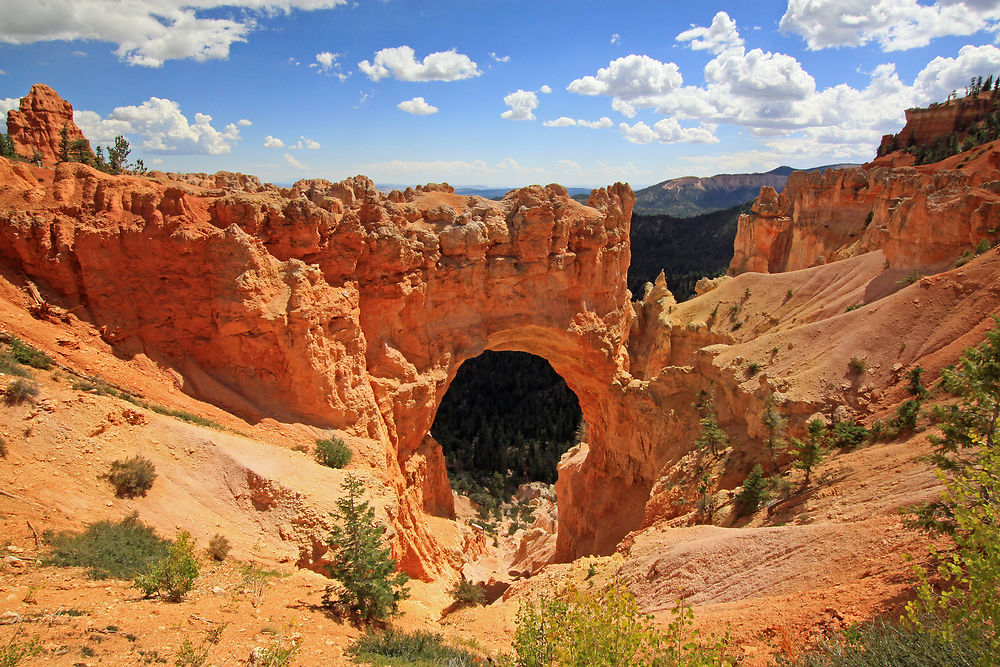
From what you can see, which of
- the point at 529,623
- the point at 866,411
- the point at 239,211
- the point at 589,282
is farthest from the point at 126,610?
the point at 589,282

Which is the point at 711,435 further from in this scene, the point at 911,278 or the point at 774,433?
the point at 911,278

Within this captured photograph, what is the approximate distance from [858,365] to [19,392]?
2027cm

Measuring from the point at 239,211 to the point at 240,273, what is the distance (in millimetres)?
2081

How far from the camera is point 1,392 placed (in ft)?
34.3

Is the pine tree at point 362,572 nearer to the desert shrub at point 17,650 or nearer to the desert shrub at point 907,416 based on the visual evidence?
the desert shrub at point 17,650

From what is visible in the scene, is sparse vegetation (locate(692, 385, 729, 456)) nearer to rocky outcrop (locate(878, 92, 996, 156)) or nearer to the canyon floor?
the canyon floor

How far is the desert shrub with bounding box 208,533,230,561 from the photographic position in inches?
403

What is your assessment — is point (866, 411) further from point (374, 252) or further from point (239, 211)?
point (239, 211)

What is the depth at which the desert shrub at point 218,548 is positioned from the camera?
10.2 m

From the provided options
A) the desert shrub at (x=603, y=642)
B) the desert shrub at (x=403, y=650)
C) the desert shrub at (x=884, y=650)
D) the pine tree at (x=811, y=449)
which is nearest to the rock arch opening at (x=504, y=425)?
the pine tree at (x=811, y=449)

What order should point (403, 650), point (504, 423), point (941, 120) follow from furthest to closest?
point (941, 120)
point (504, 423)
point (403, 650)

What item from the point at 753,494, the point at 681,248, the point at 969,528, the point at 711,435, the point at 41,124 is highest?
the point at 41,124

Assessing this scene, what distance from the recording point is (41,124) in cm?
2900

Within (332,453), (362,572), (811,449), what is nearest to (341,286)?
(332,453)
